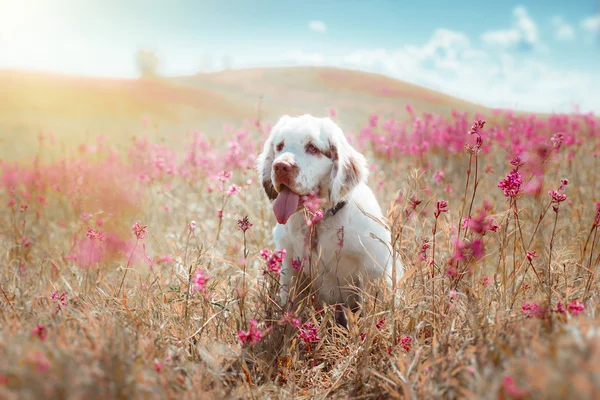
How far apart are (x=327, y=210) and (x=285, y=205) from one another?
0.29 meters

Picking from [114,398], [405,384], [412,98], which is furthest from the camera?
[412,98]

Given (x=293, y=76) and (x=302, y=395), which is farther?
(x=293, y=76)

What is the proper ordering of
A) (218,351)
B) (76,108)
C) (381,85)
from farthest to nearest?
(381,85) < (76,108) < (218,351)

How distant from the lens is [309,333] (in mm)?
2283

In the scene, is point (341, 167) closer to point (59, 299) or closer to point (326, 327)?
point (326, 327)

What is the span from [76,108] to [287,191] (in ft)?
54.9

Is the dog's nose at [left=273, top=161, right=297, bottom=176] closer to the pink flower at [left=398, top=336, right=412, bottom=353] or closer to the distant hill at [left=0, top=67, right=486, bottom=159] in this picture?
the pink flower at [left=398, top=336, right=412, bottom=353]

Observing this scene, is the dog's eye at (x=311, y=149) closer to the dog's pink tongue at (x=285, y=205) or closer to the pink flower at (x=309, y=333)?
the dog's pink tongue at (x=285, y=205)

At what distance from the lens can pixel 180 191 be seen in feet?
20.3

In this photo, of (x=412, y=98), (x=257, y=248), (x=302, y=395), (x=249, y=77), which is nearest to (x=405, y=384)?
(x=302, y=395)

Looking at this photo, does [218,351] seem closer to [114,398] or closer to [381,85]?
[114,398]

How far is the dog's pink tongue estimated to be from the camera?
8.96ft

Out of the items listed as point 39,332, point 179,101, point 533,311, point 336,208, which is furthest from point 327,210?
point 179,101

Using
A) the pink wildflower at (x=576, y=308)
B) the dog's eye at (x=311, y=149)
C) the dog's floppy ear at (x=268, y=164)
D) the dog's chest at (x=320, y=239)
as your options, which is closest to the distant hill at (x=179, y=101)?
the dog's floppy ear at (x=268, y=164)
